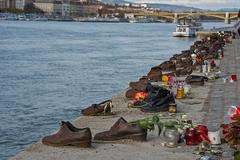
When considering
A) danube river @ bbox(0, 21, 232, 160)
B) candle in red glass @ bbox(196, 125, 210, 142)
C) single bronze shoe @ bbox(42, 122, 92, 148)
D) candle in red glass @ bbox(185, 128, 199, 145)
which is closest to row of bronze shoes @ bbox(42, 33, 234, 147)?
single bronze shoe @ bbox(42, 122, 92, 148)

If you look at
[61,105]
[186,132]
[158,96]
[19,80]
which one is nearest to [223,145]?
[186,132]

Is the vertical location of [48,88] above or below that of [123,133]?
below

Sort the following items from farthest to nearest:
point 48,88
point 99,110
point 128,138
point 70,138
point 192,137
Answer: point 48,88
point 99,110
point 128,138
point 192,137
point 70,138

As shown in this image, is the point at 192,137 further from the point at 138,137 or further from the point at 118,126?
the point at 118,126

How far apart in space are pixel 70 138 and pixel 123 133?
94cm

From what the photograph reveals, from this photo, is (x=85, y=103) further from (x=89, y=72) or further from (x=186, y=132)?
(x=89, y=72)

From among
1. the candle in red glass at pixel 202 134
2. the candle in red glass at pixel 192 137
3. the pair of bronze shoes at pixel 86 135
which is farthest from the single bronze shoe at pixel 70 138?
the candle in red glass at pixel 202 134

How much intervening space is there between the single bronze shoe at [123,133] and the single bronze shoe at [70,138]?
1.68 ft

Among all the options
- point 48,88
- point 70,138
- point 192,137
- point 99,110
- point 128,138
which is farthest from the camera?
point 48,88

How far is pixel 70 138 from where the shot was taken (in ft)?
31.1

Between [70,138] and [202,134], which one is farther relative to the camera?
[202,134]

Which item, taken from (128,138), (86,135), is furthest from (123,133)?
(86,135)

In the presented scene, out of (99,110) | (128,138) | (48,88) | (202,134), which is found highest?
(202,134)

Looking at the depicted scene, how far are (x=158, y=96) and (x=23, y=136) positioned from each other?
3.56 m
